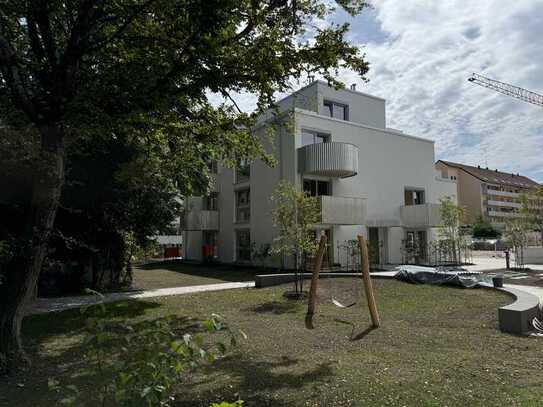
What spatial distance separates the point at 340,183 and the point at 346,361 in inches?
713

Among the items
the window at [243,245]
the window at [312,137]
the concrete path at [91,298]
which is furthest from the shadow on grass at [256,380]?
the window at [243,245]

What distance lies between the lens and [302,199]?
13.6 metres

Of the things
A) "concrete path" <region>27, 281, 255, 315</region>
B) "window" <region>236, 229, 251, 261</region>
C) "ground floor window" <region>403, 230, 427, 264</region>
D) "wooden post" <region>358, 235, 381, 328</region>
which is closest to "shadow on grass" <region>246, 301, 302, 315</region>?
"wooden post" <region>358, 235, 381, 328</region>

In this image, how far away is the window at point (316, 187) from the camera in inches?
896

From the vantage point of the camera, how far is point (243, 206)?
1059 inches

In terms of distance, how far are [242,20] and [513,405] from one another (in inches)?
239

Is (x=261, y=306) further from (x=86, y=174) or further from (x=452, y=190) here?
(x=452, y=190)

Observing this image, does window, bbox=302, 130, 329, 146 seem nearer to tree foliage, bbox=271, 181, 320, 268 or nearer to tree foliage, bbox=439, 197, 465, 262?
tree foliage, bbox=439, 197, 465, 262

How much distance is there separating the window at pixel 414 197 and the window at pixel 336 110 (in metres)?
6.62

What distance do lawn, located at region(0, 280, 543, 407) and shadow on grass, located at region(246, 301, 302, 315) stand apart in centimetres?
5

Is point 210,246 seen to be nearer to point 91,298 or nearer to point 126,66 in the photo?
point 91,298

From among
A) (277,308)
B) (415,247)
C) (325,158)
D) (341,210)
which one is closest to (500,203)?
(415,247)

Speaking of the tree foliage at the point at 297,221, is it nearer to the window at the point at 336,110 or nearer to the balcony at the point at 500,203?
the window at the point at 336,110

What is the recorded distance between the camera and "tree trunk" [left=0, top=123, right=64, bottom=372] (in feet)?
18.8
